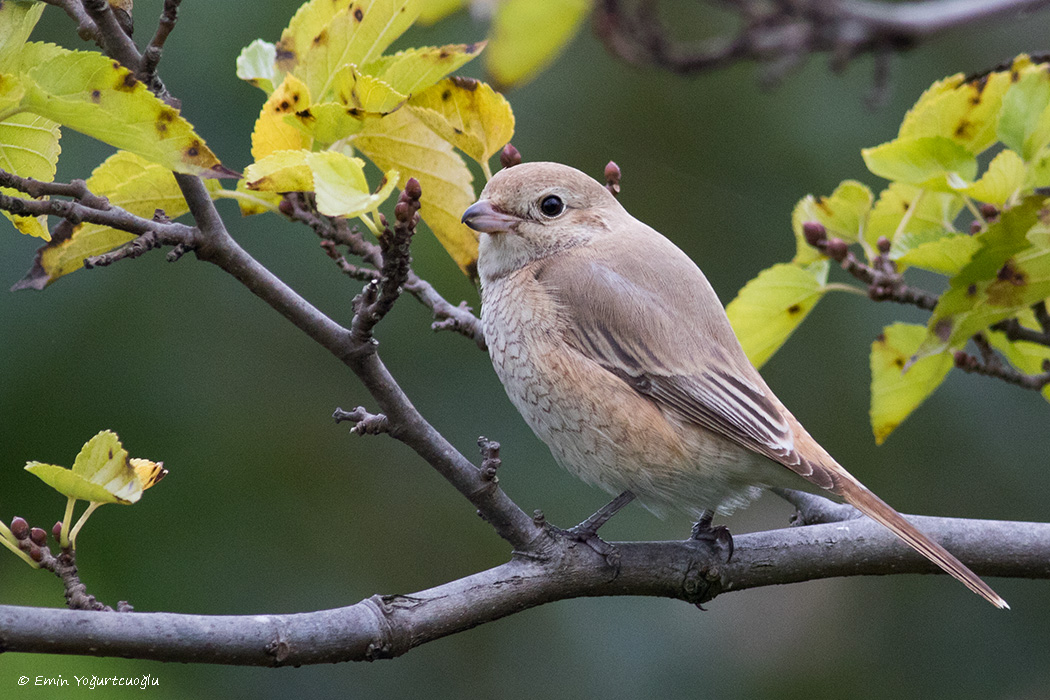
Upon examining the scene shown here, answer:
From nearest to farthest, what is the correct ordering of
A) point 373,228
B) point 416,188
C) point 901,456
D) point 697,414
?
point 416,188
point 373,228
point 697,414
point 901,456

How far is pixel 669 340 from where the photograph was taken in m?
2.95

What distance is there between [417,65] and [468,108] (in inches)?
14.2

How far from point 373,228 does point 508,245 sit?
1.41 metres

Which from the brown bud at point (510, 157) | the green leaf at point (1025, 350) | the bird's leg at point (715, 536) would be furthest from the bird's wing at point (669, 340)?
the green leaf at point (1025, 350)

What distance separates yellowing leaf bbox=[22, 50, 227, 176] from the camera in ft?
5.21

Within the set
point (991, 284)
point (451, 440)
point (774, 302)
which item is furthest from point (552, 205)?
point (451, 440)

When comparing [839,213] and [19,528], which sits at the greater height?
[839,213]

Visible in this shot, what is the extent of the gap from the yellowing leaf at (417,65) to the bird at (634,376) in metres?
0.58

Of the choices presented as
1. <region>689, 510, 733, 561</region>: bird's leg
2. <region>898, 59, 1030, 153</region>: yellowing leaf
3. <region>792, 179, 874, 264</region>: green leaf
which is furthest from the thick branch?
<region>898, 59, 1030, 153</region>: yellowing leaf

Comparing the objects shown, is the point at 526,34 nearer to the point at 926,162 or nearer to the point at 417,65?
the point at 417,65

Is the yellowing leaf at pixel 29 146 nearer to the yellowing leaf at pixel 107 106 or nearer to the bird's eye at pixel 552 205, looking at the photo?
the yellowing leaf at pixel 107 106

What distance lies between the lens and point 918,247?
2520 mm

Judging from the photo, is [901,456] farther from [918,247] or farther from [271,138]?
[271,138]

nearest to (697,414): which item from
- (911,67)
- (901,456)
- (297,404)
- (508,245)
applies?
(508,245)
